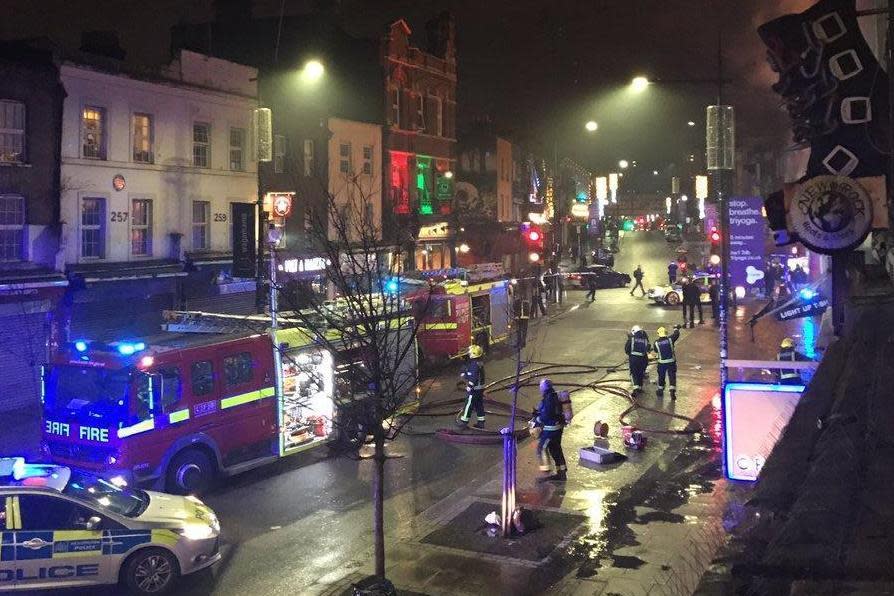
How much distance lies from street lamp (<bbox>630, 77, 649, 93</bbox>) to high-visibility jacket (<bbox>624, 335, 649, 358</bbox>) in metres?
6.32

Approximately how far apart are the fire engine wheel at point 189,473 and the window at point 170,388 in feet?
2.67

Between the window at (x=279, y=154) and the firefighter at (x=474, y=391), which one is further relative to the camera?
the window at (x=279, y=154)

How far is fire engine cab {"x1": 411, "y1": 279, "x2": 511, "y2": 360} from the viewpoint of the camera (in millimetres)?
23844

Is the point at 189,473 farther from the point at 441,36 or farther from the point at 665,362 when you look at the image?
the point at 441,36

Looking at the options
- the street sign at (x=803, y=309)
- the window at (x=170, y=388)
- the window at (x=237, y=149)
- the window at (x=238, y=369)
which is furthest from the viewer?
the window at (x=237, y=149)

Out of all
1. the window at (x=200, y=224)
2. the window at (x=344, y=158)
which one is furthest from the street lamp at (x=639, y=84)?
the window at (x=344, y=158)

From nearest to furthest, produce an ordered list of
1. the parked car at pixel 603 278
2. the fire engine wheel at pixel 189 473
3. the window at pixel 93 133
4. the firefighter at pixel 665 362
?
the fire engine wheel at pixel 189 473 → the firefighter at pixel 665 362 → the window at pixel 93 133 → the parked car at pixel 603 278

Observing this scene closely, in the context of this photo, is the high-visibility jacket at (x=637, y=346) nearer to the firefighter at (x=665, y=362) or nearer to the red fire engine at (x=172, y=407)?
the firefighter at (x=665, y=362)

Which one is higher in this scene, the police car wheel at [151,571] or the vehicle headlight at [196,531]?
the vehicle headlight at [196,531]

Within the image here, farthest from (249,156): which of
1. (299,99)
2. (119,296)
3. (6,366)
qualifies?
(6,366)

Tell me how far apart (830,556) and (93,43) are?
88.1 ft

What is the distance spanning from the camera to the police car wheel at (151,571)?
9.01 m

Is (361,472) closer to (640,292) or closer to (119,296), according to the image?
(119,296)

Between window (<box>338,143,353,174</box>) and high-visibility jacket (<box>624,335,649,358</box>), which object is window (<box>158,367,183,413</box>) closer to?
high-visibility jacket (<box>624,335,649,358</box>)
